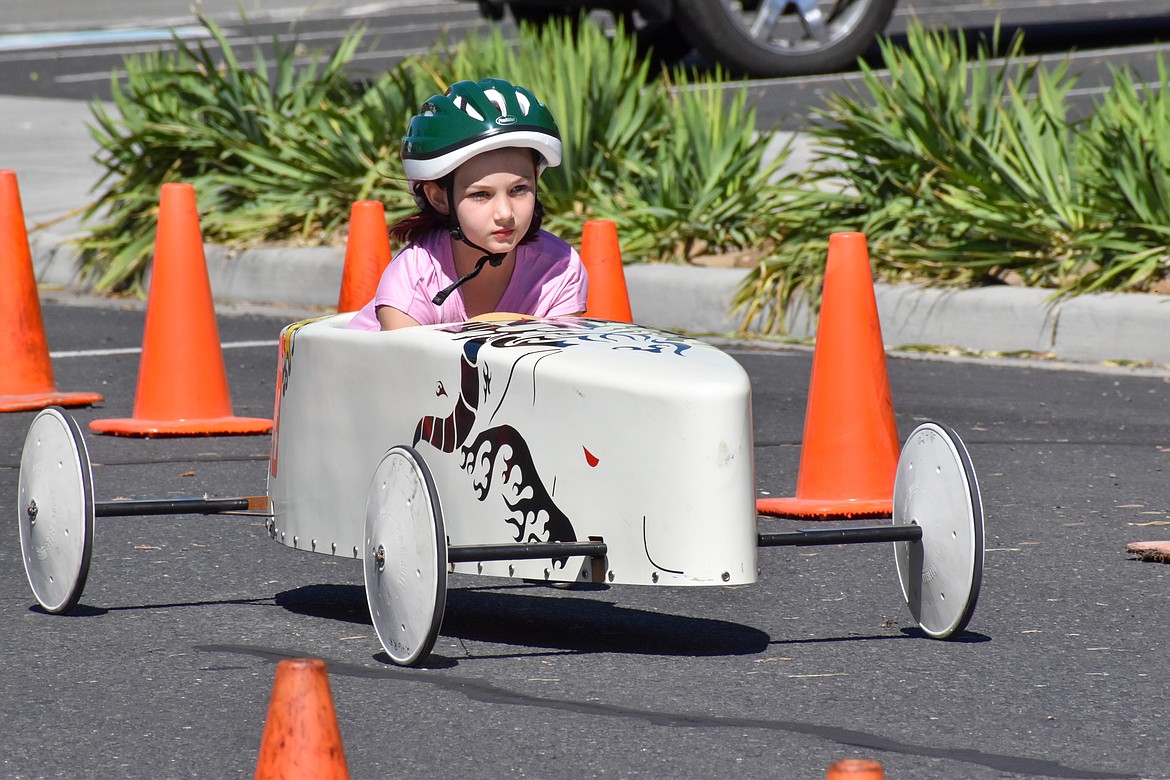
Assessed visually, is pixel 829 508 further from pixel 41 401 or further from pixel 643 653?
pixel 41 401

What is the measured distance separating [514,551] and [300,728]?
1200mm

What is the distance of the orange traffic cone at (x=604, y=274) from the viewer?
666 centimetres

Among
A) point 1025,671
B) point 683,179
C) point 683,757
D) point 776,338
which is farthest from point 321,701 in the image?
point 683,179

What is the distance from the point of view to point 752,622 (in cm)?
452

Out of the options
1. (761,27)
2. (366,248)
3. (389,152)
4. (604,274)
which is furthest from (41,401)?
(761,27)

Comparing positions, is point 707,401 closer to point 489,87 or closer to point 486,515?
point 486,515

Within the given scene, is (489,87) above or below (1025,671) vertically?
above

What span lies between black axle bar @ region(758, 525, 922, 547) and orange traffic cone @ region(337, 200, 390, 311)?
3.23m

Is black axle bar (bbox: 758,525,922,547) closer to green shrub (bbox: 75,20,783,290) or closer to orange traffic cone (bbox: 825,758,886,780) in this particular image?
orange traffic cone (bbox: 825,758,886,780)

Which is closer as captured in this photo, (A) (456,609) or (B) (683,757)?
(B) (683,757)

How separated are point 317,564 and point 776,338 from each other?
441 centimetres

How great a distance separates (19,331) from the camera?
751cm

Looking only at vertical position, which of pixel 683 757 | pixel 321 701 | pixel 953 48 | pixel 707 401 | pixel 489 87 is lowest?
pixel 683 757

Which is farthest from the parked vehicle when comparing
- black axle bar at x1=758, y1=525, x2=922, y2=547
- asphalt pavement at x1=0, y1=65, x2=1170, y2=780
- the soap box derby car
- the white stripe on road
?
black axle bar at x1=758, y1=525, x2=922, y2=547
